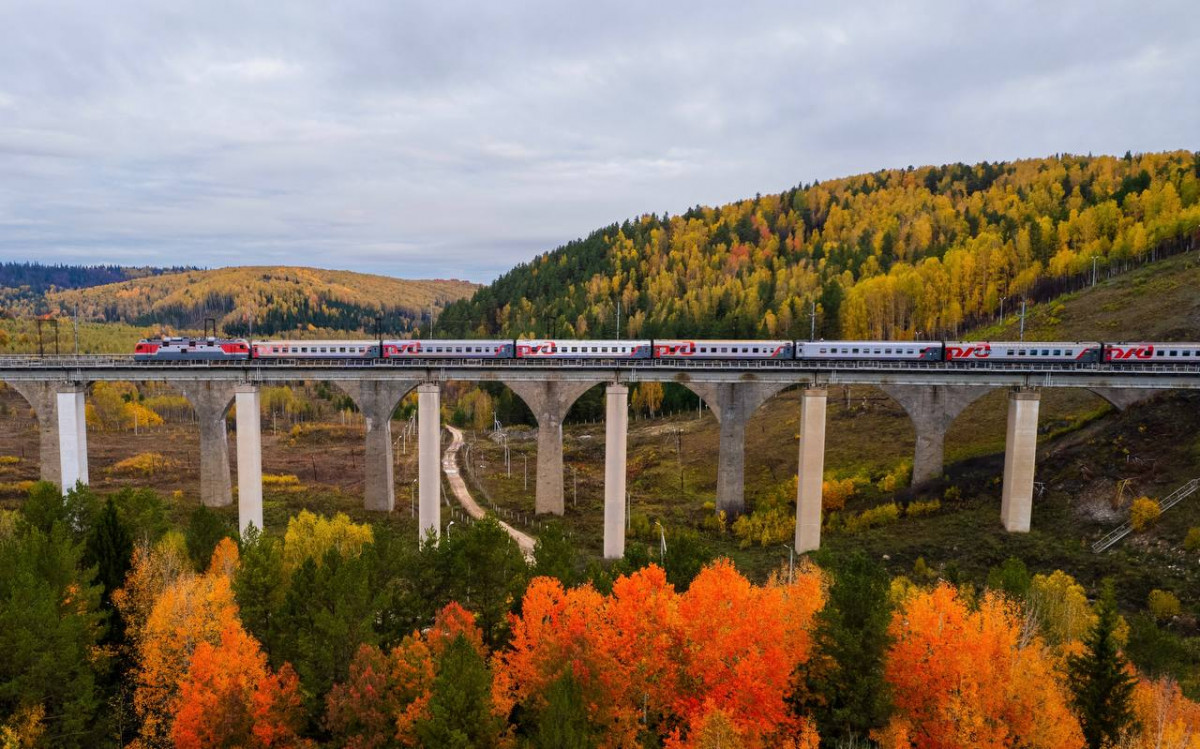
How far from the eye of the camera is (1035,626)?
28562mm

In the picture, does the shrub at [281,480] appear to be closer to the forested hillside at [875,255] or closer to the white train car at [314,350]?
the white train car at [314,350]

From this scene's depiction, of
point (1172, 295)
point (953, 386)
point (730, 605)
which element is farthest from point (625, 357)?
point (1172, 295)

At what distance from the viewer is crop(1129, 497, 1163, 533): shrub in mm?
47281

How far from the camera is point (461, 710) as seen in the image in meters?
23.0

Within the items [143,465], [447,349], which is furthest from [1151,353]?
[143,465]

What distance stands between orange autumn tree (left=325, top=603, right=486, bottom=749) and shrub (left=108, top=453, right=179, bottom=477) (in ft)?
235

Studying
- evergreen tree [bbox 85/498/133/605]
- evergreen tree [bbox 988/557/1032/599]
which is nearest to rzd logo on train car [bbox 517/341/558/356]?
evergreen tree [bbox 85/498/133/605]

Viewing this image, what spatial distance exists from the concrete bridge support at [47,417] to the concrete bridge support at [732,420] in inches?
1980

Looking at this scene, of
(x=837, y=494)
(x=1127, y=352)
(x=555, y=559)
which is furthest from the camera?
(x=837, y=494)

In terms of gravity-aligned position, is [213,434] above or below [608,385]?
below

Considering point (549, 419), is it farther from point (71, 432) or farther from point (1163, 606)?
point (1163, 606)

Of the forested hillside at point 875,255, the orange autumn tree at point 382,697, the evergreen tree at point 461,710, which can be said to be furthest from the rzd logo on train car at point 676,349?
the forested hillside at point 875,255

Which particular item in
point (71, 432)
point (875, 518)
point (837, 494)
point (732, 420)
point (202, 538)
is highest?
point (732, 420)

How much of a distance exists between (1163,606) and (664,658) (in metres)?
31.7
